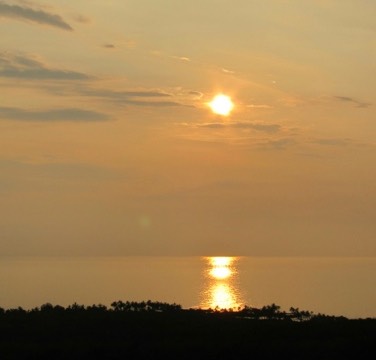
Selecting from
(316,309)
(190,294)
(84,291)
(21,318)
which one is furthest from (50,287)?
(21,318)

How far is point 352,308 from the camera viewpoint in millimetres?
92750

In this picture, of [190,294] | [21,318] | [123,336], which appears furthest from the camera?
[190,294]

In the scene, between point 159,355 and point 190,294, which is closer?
point 159,355

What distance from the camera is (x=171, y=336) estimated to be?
36.7 metres

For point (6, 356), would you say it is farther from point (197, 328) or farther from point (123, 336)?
point (197, 328)

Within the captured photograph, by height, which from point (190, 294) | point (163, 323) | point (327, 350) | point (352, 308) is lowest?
point (327, 350)

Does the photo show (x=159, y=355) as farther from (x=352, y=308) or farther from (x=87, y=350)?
(x=352, y=308)

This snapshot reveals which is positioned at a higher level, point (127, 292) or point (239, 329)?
point (127, 292)

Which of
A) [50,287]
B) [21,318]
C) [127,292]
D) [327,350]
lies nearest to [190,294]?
[127,292]

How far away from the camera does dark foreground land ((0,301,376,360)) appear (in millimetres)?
32750

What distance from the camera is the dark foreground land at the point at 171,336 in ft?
107

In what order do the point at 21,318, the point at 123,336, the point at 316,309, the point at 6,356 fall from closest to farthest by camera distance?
1. the point at 6,356
2. the point at 123,336
3. the point at 21,318
4. the point at 316,309

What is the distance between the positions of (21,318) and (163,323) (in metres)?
7.45

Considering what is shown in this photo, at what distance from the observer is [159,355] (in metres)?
32.7
